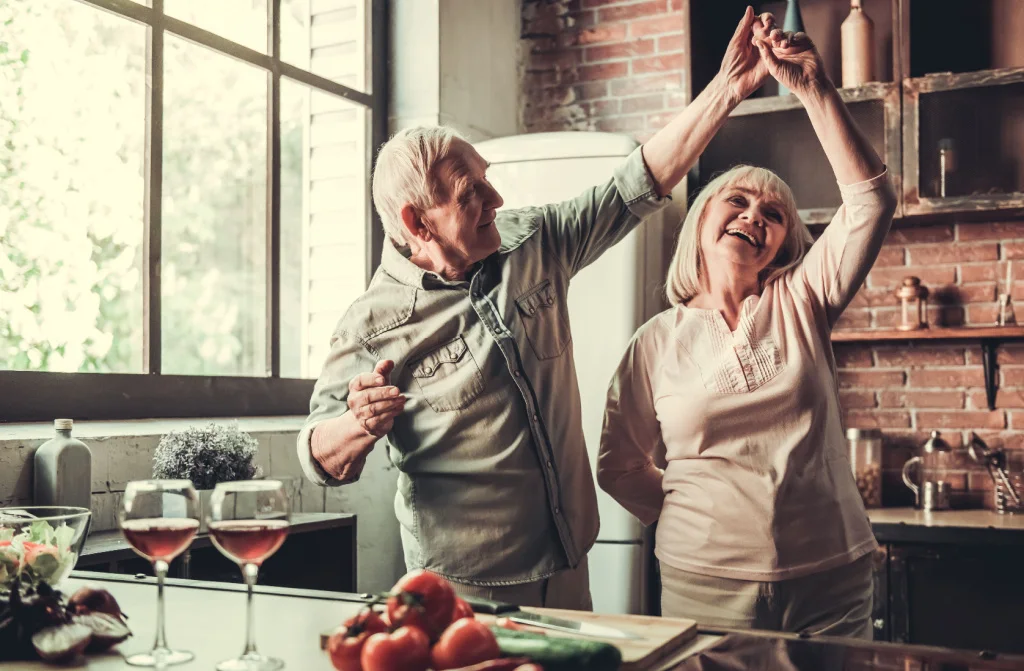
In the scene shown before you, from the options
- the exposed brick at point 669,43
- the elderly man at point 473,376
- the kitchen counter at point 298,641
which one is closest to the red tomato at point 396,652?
the kitchen counter at point 298,641

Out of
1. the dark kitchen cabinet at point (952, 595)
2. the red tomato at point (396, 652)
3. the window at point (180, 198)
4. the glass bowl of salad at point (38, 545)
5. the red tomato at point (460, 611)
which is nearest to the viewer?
the red tomato at point (396, 652)

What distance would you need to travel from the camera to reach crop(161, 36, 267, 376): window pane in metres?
2.76

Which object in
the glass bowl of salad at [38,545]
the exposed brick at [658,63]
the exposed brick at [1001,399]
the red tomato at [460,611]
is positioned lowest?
the red tomato at [460,611]

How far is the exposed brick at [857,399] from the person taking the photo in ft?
10.7

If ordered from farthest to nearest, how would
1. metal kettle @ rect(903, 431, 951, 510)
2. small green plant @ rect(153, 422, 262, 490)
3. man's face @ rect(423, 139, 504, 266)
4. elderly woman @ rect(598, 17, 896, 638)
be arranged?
metal kettle @ rect(903, 431, 951, 510) < small green plant @ rect(153, 422, 262, 490) < man's face @ rect(423, 139, 504, 266) < elderly woman @ rect(598, 17, 896, 638)

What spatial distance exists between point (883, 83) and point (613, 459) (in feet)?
5.38

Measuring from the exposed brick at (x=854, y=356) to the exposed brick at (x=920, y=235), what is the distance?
1.14 feet

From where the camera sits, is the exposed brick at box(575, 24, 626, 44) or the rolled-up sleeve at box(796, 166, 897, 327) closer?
the rolled-up sleeve at box(796, 166, 897, 327)

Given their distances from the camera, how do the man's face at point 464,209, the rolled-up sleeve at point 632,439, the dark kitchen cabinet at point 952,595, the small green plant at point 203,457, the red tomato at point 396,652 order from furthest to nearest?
1. the dark kitchen cabinet at point 952,595
2. the small green plant at point 203,457
3. the rolled-up sleeve at point 632,439
4. the man's face at point 464,209
5. the red tomato at point 396,652

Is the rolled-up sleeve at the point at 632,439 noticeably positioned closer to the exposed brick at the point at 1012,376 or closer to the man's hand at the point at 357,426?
the man's hand at the point at 357,426

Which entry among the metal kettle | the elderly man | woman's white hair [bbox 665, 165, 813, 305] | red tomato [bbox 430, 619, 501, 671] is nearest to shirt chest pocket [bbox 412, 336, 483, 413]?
the elderly man

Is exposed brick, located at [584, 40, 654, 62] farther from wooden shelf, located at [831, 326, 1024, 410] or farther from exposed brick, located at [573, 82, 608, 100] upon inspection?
wooden shelf, located at [831, 326, 1024, 410]

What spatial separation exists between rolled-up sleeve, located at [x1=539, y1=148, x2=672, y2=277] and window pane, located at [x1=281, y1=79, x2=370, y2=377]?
151cm

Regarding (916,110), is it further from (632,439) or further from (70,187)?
(70,187)
